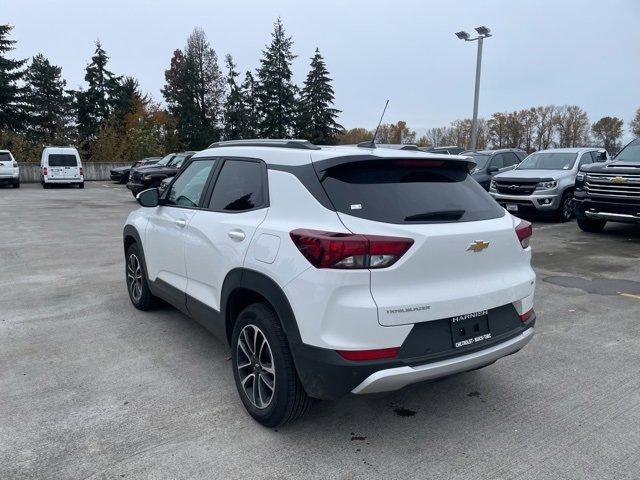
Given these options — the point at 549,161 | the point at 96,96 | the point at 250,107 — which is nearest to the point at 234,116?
the point at 250,107

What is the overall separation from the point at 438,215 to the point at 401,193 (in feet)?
0.84

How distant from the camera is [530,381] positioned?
3.93 metres

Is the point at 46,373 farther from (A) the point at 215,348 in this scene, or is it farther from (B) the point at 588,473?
(B) the point at 588,473

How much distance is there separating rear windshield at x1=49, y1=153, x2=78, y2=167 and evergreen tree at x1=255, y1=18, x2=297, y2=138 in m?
28.9

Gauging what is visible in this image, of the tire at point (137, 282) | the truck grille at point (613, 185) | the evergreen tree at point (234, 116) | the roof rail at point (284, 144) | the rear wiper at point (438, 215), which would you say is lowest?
the tire at point (137, 282)

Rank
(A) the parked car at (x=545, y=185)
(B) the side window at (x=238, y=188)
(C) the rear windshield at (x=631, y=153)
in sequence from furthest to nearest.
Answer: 1. (A) the parked car at (x=545, y=185)
2. (C) the rear windshield at (x=631, y=153)
3. (B) the side window at (x=238, y=188)

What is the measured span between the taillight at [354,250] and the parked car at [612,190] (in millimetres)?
8720

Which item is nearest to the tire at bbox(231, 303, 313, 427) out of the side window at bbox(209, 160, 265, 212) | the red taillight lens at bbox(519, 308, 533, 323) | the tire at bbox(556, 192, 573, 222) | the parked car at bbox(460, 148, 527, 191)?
the side window at bbox(209, 160, 265, 212)

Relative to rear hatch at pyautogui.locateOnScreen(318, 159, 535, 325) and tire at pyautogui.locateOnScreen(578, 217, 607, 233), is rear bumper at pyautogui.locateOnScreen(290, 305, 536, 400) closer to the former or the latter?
rear hatch at pyautogui.locateOnScreen(318, 159, 535, 325)

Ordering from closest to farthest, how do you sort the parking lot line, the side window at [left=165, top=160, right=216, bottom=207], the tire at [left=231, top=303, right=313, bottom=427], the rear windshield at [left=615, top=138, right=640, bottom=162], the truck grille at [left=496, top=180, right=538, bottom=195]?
the tire at [left=231, top=303, right=313, bottom=427] < the side window at [left=165, top=160, right=216, bottom=207] < the parking lot line < the rear windshield at [left=615, top=138, right=640, bottom=162] < the truck grille at [left=496, top=180, right=538, bottom=195]

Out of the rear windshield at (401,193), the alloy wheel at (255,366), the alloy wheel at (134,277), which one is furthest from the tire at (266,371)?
→ the alloy wheel at (134,277)

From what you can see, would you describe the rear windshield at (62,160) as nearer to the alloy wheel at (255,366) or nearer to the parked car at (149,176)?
the parked car at (149,176)

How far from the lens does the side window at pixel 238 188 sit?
3.49 meters

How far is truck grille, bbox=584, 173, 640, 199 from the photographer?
9570 mm
